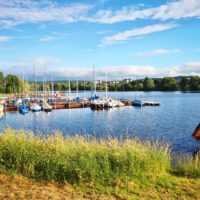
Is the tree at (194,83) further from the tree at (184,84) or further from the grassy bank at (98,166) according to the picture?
the grassy bank at (98,166)

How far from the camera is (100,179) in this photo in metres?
9.36

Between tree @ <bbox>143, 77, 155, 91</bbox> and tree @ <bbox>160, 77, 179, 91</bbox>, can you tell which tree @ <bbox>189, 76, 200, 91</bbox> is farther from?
tree @ <bbox>143, 77, 155, 91</bbox>

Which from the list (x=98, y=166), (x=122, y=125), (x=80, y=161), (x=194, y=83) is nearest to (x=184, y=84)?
(x=194, y=83)

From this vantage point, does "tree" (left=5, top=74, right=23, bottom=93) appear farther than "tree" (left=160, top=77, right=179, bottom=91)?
No

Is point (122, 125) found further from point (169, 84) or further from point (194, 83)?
point (169, 84)

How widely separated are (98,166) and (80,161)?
1.92 ft

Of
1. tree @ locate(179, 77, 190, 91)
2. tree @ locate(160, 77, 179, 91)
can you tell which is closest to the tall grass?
tree @ locate(160, 77, 179, 91)

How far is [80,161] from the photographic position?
9.57 metres

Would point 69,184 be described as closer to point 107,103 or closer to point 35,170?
point 35,170

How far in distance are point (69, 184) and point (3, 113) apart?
2543 inches

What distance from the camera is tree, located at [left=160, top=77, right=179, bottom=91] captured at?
631ft

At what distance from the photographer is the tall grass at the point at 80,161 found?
30.9 feet

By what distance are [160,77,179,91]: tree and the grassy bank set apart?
186079 millimetres

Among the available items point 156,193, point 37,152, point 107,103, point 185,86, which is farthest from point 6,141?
point 185,86
